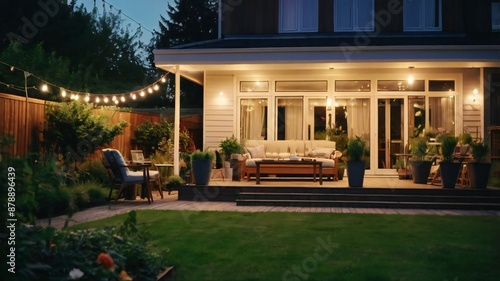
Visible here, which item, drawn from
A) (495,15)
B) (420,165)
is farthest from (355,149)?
(495,15)

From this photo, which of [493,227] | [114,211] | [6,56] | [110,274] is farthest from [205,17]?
[110,274]

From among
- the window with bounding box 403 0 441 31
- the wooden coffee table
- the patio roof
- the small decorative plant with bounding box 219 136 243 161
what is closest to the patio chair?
the wooden coffee table

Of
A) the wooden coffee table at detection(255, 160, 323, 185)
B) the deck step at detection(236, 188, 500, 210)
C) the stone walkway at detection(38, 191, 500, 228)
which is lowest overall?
the stone walkway at detection(38, 191, 500, 228)

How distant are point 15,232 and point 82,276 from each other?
0.48 metres

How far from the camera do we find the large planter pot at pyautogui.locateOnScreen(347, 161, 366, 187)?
448 inches

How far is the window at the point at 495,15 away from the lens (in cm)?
1545

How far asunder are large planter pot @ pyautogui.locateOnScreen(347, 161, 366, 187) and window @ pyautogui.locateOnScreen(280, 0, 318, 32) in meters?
5.16

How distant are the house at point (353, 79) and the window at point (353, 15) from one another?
26 millimetres

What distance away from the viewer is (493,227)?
7910 mm

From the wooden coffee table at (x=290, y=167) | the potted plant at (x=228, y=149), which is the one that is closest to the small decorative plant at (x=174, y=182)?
the potted plant at (x=228, y=149)

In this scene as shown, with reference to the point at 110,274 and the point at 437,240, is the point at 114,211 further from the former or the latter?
the point at 110,274

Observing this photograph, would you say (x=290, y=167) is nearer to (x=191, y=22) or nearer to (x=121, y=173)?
(x=121, y=173)

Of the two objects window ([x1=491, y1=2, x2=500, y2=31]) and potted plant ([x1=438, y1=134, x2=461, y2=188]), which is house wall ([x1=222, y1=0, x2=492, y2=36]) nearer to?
window ([x1=491, y1=2, x2=500, y2=31])

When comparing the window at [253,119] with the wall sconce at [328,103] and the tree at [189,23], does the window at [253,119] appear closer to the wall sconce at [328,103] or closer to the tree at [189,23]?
the wall sconce at [328,103]
